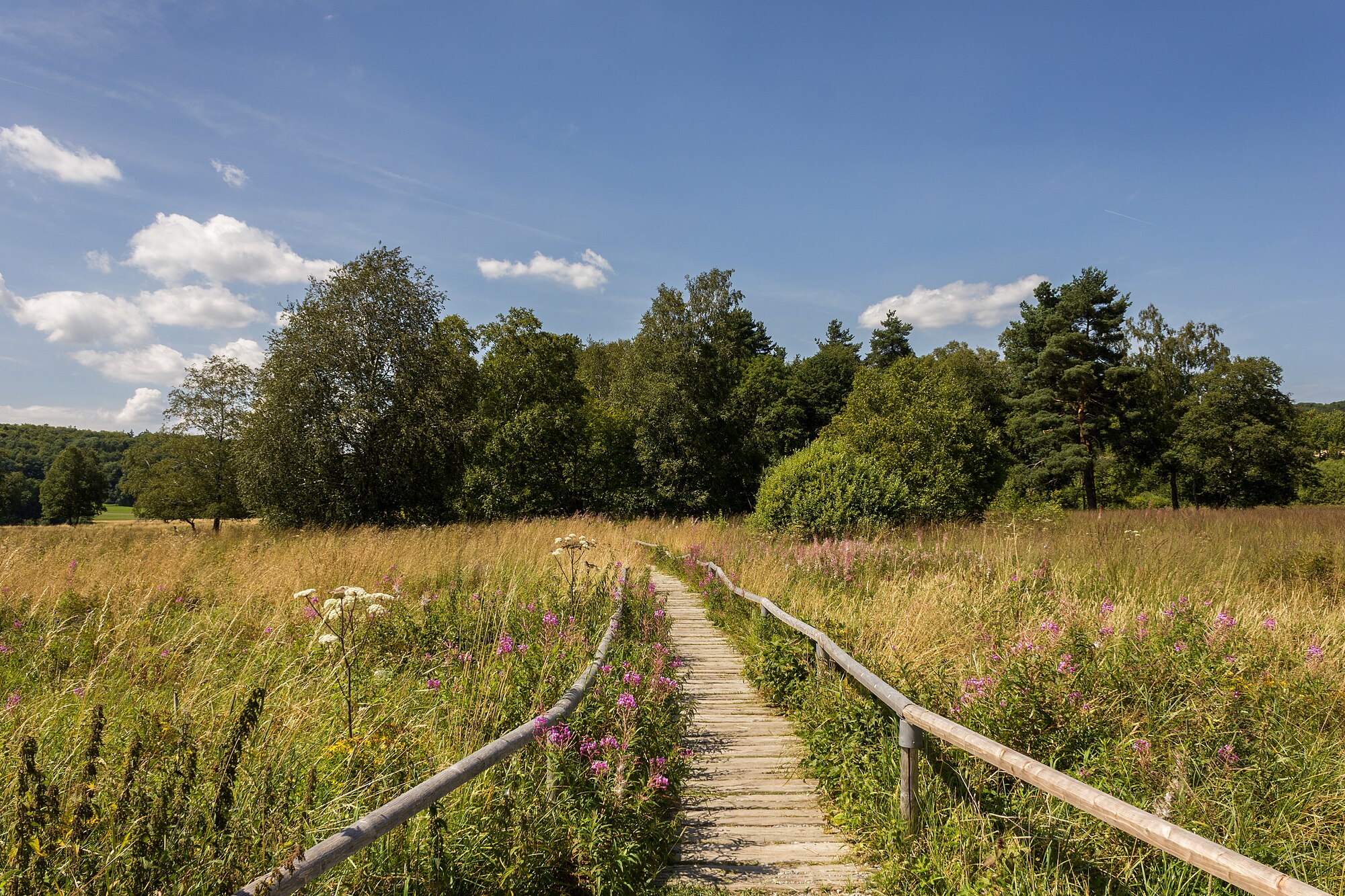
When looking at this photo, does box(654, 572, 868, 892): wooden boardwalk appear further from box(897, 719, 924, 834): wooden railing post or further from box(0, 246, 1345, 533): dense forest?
box(0, 246, 1345, 533): dense forest

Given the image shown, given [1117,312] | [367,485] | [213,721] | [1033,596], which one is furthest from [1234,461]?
[213,721]

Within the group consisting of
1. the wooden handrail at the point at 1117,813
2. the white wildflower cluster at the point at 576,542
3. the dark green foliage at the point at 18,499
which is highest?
the white wildflower cluster at the point at 576,542

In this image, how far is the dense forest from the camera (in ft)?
68.9

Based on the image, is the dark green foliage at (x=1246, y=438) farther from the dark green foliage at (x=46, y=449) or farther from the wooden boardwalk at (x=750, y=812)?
the dark green foliage at (x=46, y=449)

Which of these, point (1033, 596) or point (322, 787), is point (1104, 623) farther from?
point (322, 787)

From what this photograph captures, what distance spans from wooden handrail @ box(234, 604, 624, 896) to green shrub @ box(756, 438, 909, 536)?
1004 centimetres

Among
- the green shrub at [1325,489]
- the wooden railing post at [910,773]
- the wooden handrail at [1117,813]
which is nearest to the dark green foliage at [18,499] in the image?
the wooden railing post at [910,773]

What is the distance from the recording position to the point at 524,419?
1211 inches

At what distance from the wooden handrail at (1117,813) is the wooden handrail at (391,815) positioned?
6.37 ft

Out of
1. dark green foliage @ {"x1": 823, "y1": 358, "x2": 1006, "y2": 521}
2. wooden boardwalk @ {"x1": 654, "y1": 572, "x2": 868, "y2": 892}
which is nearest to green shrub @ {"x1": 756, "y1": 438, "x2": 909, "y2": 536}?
wooden boardwalk @ {"x1": 654, "y1": 572, "x2": 868, "y2": 892}

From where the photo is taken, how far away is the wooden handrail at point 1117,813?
1.73 meters

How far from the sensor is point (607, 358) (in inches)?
1917

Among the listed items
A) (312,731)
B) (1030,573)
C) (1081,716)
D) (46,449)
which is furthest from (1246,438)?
(46,449)

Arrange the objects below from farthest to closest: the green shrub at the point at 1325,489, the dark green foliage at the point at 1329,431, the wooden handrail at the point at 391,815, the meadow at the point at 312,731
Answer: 1. the dark green foliage at the point at 1329,431
2. the green shrub at the point at 1325,489
3. the meadow at the point at 312,731
4. the wooden handrail at the point at 391,815
